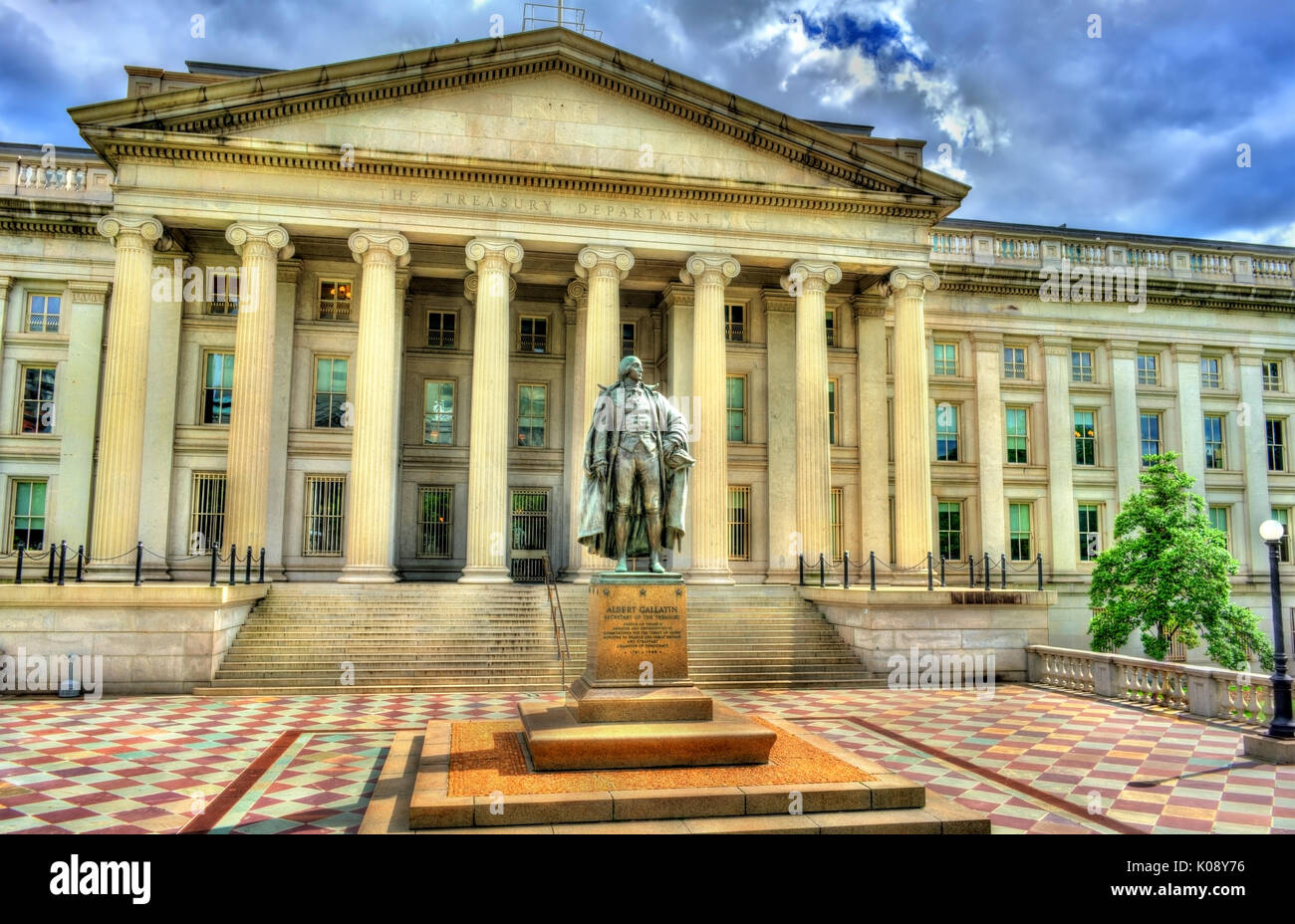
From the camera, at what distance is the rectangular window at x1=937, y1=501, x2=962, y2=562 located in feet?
101

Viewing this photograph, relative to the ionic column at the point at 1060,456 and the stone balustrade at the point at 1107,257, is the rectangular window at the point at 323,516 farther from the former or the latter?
the ionic column at the point at 1060,456

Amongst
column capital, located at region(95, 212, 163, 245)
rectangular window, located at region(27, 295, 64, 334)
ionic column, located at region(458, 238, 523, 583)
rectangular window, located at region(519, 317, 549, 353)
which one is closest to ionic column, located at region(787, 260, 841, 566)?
ionic column, located at region(458, 238, 523, 583)

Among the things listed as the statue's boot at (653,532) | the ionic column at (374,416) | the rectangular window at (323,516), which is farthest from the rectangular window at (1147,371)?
the statue's boot at (653,532)

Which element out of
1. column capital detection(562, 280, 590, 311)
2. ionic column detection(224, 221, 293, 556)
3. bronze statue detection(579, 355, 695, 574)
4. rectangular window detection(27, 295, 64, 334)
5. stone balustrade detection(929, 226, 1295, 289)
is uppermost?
stone balustrade detection(929, 226, 1295, 289)

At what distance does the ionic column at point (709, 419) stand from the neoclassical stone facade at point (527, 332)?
0.10m

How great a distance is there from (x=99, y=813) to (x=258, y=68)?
96.2 feet

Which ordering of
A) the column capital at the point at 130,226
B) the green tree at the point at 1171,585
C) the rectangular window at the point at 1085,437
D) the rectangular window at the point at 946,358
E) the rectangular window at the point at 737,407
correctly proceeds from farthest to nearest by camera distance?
the rectangular window at the point at 1085,437 < the rectangular window at the point at 946,358 < the rectangular window at the point at 737,407 < the green tree at the point at 1171,585 < the column capital at the point at 130,226

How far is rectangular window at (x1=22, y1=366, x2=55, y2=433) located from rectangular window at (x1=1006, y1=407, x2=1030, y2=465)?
30.5m

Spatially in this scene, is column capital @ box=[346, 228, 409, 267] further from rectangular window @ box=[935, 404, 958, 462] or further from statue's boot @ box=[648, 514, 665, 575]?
rectangular window @ box=[935, 404, 958, 462]

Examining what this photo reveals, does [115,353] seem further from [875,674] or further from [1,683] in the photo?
[875,674]

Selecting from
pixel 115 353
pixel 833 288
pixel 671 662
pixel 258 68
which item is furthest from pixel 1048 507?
pixel 258 68

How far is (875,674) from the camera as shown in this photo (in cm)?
1916

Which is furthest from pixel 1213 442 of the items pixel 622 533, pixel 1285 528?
pixel 622 533

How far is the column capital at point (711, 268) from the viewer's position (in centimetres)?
2459
